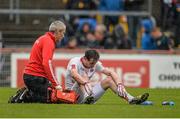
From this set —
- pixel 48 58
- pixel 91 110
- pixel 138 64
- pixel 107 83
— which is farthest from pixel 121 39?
pixel 91 110

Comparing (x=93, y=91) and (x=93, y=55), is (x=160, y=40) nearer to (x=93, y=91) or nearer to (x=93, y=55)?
(x=93, y=91)

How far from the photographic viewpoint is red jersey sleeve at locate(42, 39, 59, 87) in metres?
14.8

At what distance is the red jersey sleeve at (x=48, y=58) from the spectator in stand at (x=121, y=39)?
986 cm

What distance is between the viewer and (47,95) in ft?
50.2

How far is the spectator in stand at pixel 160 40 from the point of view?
2464 cm

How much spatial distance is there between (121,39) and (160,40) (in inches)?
45.9

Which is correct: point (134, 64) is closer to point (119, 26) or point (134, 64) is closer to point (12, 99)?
point (119, 26)

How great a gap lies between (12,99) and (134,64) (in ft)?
28.4

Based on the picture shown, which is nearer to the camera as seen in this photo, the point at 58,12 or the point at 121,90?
the point at 121,90

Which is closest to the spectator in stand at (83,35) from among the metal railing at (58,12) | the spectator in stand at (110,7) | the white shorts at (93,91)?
the metal railing at (58,12)

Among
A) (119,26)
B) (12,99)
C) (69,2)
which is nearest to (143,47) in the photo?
(119,26)

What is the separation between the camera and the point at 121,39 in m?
24.9

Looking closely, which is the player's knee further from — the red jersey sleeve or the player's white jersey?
the red jersey sleeve

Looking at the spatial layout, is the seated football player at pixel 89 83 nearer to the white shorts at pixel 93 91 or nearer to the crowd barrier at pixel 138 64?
the white shorts at pixel 93 91
